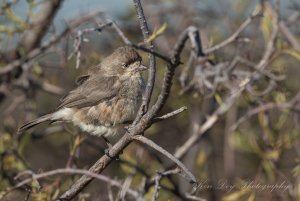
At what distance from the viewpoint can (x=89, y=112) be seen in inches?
212

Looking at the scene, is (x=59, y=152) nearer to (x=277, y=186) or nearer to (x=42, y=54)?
(x=42, y=54)

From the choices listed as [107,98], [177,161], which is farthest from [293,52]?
[177,161]

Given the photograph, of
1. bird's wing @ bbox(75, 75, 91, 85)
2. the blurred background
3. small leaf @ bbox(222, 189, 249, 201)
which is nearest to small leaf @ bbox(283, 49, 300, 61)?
the blurred background

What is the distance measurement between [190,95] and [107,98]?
3.72 feet

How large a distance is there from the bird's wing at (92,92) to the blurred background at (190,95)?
0.26 metres

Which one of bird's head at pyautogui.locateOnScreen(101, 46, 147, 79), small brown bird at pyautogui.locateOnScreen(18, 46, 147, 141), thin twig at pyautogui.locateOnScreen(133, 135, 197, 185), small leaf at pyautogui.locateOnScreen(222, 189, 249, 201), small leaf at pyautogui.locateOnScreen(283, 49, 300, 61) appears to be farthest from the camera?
bird's head at pyautogui.locateOnScreen(101, 46, 147, 79)

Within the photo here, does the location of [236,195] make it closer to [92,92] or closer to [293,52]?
[293,52]

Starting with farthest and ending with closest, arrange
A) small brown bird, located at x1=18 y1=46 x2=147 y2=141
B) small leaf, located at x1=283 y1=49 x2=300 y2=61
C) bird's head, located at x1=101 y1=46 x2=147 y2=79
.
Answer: bird's head, located at x1=101 y1=46 x2=147 y2=79
small brown bird, located at x1=18 y1=46 x2=147 y2=141
small leaf, located at x1=283 y1=49 x2=300 y2=61

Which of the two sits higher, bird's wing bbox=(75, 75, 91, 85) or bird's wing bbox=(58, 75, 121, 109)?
bird's wing bbox=(75, 75, 91, 85)

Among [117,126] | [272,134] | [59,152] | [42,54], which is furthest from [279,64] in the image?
[59,152]

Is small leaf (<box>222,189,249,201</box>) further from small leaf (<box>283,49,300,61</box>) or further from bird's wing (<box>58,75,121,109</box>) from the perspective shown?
bird's wing (<box>58,75,121,109</box>)

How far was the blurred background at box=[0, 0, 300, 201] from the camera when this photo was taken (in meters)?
4.65

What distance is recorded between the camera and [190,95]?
240 inches

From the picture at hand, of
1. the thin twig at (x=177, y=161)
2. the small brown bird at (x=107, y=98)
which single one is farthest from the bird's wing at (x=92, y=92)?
the thin twig at (x=177, y=161)
